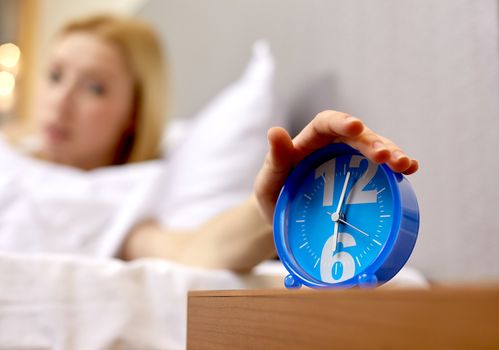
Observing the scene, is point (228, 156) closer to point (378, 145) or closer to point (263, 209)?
point (263, 209)

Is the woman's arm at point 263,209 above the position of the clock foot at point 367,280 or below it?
above

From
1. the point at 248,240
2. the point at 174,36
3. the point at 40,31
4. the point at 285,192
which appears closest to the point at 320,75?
the point at 248,240

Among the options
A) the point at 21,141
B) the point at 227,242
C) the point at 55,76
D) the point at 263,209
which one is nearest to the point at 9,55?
the point at 21,141

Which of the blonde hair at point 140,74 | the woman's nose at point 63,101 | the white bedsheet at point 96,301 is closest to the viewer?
the white bedsheet at point 96,301

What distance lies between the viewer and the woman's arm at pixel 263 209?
1.53 ft

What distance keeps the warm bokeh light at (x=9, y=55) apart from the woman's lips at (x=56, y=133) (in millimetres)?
1996

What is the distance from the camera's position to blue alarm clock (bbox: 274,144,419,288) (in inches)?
18.0

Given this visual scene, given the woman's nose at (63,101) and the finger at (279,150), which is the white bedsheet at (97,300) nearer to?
the finger at (279,150)

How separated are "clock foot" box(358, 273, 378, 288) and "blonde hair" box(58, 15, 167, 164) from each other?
112 centimetres

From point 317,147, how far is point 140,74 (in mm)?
1092

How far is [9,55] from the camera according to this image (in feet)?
10.8

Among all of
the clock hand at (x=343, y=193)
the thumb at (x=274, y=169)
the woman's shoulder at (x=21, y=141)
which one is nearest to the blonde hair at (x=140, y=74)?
the woman's shoulder at (x=21, y=141)

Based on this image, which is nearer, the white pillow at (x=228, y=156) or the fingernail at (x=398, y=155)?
the fingernail at (x=398, y=155)

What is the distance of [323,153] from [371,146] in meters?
0.07
